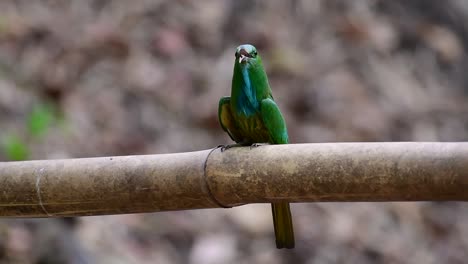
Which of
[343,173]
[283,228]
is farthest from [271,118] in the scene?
[343,173]

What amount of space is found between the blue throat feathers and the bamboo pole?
1.36 ft

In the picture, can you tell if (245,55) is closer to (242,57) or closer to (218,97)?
(242,57)

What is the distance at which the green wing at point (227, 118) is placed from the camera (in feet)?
10.8

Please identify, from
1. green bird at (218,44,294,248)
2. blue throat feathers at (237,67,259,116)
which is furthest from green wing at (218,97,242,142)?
blue throat feathers at (237,67,259,116)

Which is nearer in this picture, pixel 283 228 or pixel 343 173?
pixel 343 173

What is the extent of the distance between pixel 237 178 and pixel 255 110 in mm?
581

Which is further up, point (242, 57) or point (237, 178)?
point (242, 57)

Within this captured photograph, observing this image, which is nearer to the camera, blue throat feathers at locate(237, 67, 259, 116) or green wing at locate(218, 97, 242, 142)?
blue throat feathers at locate(237, 67, 259, 116)

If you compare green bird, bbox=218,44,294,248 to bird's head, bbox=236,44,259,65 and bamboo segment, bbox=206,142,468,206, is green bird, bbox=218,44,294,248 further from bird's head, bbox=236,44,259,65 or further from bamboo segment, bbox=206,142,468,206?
bamboo segment, bbox=206,142,468,206

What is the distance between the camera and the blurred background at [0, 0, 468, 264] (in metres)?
5.83

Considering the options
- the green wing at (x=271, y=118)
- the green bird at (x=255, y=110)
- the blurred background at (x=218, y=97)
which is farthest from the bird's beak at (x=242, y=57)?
the blurred background at (x=218, y=97)

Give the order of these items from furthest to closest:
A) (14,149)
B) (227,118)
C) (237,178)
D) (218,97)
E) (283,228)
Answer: (218,97), (14,149), (227,118), (283,228), (237,178)

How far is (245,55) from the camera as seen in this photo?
3.05 meters

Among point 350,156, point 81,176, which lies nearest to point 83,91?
point 81,176
